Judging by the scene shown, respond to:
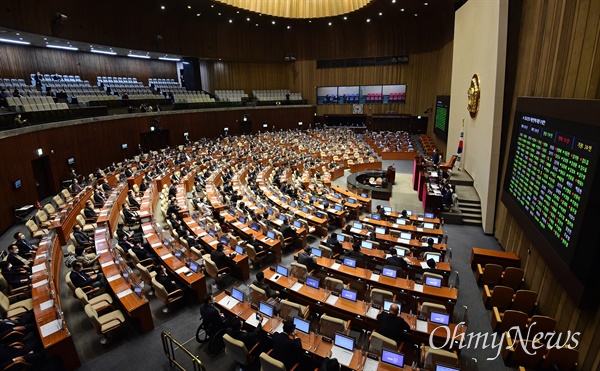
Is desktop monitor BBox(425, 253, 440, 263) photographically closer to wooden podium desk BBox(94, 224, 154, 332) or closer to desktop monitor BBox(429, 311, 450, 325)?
desktop monitor BBox(429, 311, 450, 325)

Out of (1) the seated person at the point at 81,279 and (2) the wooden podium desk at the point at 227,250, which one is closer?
(1) the seated person at the point at 81,279

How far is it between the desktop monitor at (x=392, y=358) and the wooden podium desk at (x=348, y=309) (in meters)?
1.01

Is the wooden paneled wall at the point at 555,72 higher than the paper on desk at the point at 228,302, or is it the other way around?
the wooden paneled wall at the point at 555,72

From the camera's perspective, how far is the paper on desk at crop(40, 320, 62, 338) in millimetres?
5726

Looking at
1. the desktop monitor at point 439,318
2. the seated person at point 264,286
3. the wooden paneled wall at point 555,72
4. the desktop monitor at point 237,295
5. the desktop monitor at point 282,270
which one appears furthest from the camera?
the desktop monitor at point 282,270

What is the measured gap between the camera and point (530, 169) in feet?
25.2

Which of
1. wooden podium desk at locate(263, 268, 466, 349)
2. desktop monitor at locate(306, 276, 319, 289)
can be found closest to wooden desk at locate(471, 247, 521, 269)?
wooden podium desk at locate(263, 268, 466, 349)

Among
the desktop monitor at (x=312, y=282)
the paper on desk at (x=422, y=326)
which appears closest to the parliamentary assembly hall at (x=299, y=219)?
the paper on desk at (x=422, y=326)

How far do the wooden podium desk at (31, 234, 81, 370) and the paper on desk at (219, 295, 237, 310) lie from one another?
2710 mm

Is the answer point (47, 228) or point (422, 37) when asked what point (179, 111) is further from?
point (422, 37)

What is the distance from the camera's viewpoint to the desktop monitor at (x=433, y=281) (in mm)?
7152

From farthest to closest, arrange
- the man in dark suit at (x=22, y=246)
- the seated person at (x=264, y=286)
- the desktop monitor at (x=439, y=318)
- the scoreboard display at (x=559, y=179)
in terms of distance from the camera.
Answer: the man in dark suit at (x=22, y=246) < the seated person at (x=264, y=286) < the desktop monitor at (x=439, y=318) < the scoreboard display at (x=559, y=179)

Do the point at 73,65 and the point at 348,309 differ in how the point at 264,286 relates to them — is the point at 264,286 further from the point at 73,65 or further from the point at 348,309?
the point at 73,65

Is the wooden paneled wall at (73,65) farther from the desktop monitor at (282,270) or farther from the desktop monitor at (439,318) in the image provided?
the desktop monitor at (439,318)
